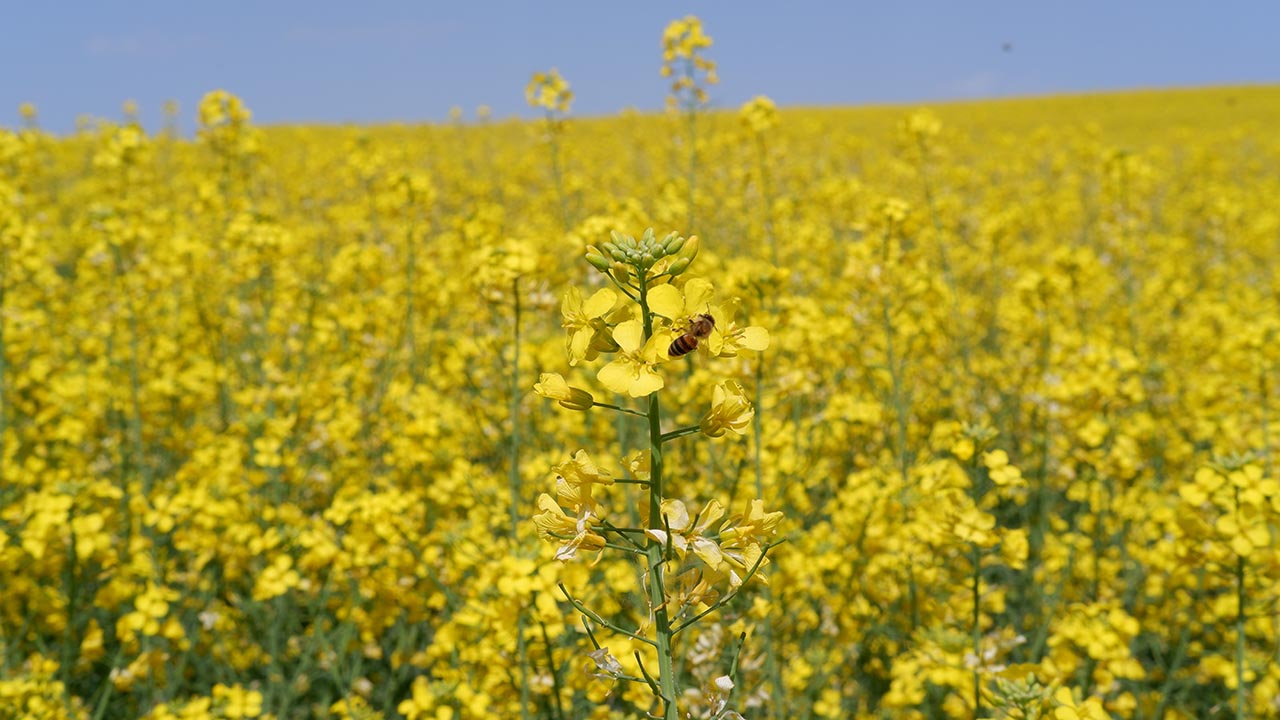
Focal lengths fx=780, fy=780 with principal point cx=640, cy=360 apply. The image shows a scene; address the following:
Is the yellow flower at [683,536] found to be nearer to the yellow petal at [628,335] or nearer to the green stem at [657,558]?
the green stem at [657,558]

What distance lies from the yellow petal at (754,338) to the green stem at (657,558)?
0.69ft

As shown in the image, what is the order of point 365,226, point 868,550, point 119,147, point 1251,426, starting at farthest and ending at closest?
1. point 365,226
2. point 119,147
3. point 1251,426
4. point 868,550

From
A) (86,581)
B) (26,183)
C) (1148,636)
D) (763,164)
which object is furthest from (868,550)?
(26,183)

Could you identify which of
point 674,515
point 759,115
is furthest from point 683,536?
point 759,115

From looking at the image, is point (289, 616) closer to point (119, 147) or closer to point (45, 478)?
point (45, 478)

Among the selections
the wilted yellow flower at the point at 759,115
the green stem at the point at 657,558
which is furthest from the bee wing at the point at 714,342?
the wilted yellow flower at the point at 759,115

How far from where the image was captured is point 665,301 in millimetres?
1503

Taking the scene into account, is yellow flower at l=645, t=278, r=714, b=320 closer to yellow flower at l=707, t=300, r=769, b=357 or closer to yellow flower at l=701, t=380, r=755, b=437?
yellow flower at l=707, t=300, r=769, b=357

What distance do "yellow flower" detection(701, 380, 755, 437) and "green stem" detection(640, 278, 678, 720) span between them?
0.12 metres

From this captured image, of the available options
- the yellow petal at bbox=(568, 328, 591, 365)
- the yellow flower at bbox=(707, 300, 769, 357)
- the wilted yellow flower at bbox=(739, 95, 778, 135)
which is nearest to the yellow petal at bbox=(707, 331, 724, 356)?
the yellow flower at bbox=(707, 300, 769, 357)

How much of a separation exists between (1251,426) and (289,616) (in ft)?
20.7

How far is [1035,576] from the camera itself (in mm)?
4484

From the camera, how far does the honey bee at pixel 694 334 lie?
1541 millimetres

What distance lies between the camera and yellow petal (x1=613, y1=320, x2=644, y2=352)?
1.50 m
